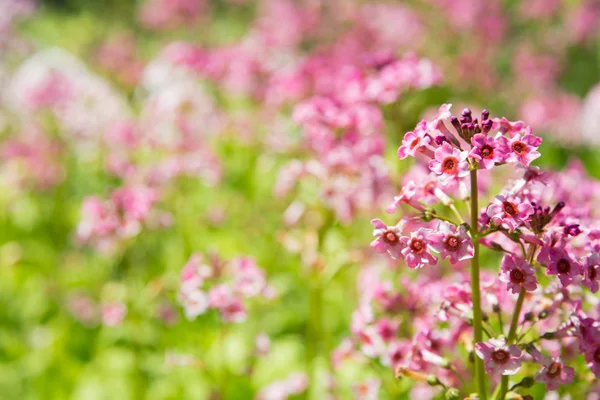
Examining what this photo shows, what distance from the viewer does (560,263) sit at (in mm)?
1212

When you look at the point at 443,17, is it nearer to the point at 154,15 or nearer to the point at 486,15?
the point at 486,15

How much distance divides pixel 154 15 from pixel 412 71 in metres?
5.63

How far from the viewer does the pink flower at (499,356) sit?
124 cm

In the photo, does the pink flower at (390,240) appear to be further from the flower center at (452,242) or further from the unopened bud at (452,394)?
the unopened bud at (452,394)

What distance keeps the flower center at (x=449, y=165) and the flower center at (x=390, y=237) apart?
0.16m

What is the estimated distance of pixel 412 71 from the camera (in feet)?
7.33

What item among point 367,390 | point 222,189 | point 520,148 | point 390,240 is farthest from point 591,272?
point 222,189

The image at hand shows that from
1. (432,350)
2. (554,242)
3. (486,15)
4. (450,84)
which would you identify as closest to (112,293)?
(432,350)

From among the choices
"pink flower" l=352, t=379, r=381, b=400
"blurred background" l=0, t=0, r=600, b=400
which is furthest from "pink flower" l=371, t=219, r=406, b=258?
"pink flower" l=352, t=379, r=381, b=400

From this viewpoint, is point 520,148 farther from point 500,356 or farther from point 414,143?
A: point 500,356

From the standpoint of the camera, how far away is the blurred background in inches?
94.0

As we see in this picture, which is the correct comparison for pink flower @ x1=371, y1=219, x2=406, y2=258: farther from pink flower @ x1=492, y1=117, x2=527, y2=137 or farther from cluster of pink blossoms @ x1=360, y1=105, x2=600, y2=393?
pink flower @ x1=492, y1=117, x2=527, y2=137

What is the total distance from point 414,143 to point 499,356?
434mm

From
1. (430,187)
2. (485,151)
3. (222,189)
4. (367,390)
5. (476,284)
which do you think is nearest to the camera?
(485,151)
